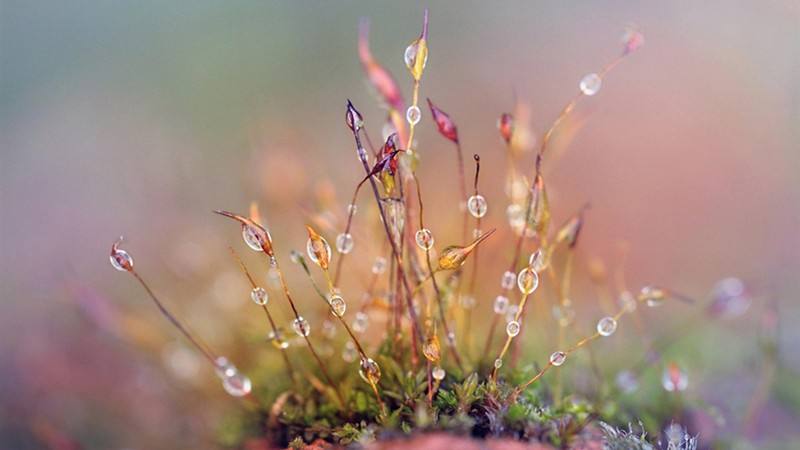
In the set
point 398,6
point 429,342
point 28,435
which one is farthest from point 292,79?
point 429,342

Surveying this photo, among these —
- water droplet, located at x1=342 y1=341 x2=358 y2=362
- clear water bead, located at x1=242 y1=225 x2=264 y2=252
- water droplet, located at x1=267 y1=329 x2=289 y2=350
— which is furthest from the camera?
water droplet, located at x1=342 y1=341 x2=358 y2=362

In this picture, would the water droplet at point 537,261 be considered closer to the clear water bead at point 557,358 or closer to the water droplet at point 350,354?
the clear water bead at point 557,358

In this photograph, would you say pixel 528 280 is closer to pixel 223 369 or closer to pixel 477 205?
pixel 477 205

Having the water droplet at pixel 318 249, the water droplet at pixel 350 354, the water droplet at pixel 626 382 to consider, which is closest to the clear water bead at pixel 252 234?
the water droplet at pixel 318 249

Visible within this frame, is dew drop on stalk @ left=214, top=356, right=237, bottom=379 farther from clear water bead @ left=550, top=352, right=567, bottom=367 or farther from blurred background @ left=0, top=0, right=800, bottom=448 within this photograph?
clear water bead @ left=550, top=352, right=567, bottom=367

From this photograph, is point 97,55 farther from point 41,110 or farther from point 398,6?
point 398,6

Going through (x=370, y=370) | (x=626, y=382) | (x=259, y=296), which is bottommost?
(x=626, y=382)

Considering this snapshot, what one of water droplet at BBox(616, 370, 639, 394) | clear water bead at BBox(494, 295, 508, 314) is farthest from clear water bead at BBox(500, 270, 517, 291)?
water droplet at BBox(616, 370, 639, 394)

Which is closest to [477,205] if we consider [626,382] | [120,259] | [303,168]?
[120,259]
